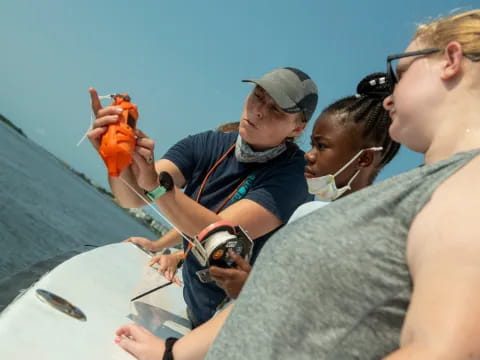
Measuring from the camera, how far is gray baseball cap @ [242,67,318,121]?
2891 mm

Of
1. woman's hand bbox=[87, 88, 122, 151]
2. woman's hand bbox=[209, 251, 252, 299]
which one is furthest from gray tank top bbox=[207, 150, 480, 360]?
woman's hand bbox=[87, 88, 122, 151]

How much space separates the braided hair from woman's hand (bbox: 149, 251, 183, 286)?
195 centimetres

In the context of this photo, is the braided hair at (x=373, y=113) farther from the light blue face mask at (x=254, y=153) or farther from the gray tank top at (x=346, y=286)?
the gray tank top at (x=346, y=286)

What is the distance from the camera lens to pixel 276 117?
2.98 meters

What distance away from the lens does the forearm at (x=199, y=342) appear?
193cm

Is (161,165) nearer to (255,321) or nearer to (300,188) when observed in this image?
(300,188)

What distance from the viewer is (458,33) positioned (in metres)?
1.27

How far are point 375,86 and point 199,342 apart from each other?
1997 mm

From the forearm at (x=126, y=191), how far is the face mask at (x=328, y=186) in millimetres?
1087

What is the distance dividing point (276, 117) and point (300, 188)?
20.2 inches

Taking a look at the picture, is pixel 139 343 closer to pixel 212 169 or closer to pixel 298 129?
pixel 212 169

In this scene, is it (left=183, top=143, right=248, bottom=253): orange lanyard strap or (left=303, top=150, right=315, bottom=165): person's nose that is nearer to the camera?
(left=303, top=150, right=315, bottom=165): person's nose

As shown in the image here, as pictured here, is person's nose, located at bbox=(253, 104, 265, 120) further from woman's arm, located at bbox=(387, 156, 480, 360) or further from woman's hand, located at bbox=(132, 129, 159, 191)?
woman's arm, located at bbox=(387, 156, 480, 360)

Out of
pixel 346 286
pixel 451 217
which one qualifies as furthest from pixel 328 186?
pixel 451 217
